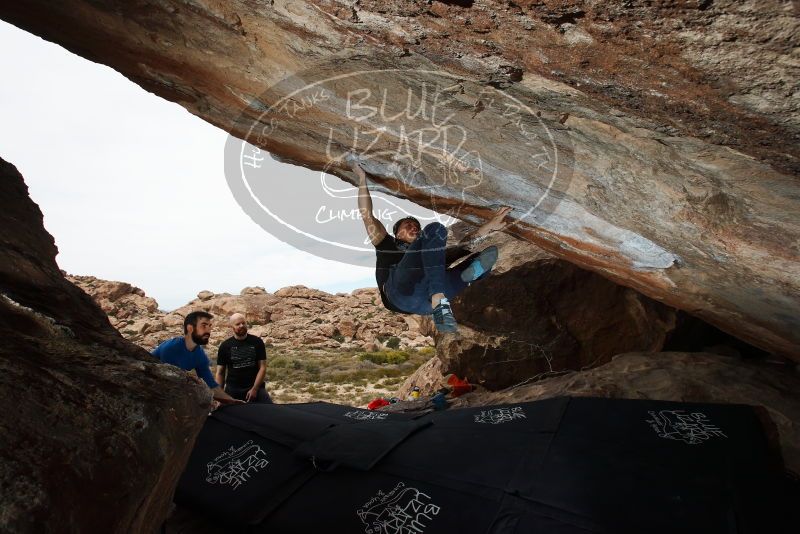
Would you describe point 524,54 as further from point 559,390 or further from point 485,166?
point 559,390

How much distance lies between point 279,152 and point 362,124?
1581 millimetres

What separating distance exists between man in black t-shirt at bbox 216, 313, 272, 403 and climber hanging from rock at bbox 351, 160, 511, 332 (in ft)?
8.06

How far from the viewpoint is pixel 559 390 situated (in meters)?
6.04

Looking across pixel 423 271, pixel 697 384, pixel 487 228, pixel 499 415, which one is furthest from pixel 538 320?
pixel 499 415

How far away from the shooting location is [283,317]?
3531 cm

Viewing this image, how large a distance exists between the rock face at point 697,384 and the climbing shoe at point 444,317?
1870 millimetres

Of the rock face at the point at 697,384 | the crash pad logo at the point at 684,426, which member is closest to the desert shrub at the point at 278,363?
the rock face at the point at 697,384

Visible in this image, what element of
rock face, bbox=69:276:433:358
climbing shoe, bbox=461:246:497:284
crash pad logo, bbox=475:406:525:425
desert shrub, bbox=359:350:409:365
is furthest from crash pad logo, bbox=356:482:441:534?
rock face, bbox=69:276:433:358

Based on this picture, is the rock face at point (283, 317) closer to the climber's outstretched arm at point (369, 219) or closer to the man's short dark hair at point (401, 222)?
the man's short dark hair at point (401, 222)

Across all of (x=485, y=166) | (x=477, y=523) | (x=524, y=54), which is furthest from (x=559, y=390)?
(x=524, y=54)

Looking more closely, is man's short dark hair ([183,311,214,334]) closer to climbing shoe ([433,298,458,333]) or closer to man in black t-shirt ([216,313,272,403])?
man in black t-shirt ([216,313,272,403])

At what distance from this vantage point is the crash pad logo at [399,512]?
3.09 meters

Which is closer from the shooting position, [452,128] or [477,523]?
[477,523]

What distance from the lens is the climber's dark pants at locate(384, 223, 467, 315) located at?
492 cm
